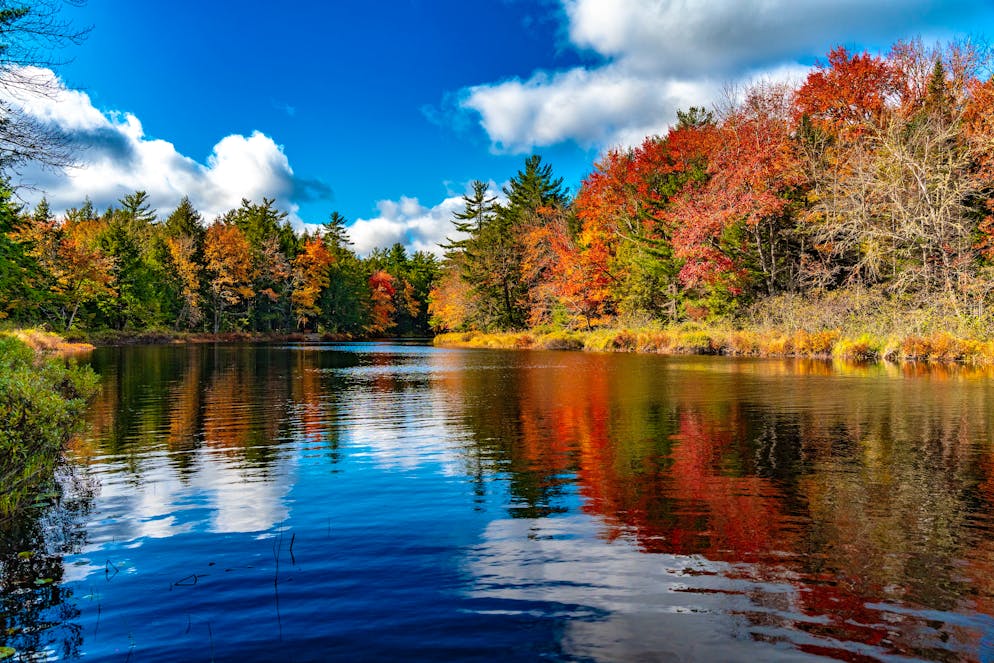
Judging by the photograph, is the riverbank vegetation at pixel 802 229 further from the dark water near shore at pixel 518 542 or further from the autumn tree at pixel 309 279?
the autumn tree at pixel 309 279

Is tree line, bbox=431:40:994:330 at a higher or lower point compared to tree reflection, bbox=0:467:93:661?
higher

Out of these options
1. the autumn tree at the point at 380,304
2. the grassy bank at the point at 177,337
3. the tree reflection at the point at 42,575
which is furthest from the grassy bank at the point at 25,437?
the autumn tree at the point at 380,304

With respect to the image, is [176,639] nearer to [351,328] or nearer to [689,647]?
[689,647]

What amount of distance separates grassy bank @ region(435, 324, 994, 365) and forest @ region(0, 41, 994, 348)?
1.06 m

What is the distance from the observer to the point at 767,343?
38906 millimetres

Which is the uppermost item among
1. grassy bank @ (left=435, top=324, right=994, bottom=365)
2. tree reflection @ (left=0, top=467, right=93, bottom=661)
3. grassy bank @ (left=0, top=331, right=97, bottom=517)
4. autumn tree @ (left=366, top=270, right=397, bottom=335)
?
autumn tree @ (left=366, top=270, right=397, bottom=335)

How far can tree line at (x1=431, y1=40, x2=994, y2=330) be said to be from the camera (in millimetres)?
32938

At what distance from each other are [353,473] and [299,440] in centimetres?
361

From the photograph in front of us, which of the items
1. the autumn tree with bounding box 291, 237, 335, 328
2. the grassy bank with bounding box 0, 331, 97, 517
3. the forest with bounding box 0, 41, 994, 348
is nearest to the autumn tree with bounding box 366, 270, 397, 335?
the autumn tree with bounding box 291, 237, 335, 328

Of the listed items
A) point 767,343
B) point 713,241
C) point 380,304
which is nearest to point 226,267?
point 380,304

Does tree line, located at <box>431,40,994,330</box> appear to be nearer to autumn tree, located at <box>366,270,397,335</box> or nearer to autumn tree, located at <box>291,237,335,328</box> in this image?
autumn tree, located at <box>291,237,335,328</box>

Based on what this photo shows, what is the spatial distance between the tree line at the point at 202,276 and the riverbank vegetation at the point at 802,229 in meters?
39.7

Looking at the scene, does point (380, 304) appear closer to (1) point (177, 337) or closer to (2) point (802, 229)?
(1) point (177, 337)

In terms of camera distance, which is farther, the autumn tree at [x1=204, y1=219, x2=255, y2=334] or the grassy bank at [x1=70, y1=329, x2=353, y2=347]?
the autumn tree at [x1=204, y1=219, x2=255, y2=334]
